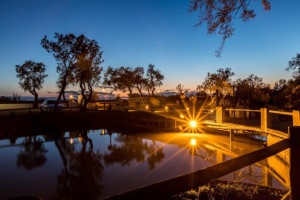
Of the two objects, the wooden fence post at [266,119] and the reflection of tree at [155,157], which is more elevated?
the wooden fence post at [266,119]

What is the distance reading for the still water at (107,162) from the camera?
11.0m

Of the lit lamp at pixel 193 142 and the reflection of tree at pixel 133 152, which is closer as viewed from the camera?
the reflection of tree at pixel 133 152

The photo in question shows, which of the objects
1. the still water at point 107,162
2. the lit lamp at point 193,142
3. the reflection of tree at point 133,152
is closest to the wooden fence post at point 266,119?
the still water at point 107,162

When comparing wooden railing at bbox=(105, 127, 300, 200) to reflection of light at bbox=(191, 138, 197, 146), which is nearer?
wooden railing at bbox=(105, 127, 300, 200)

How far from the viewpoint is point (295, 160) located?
220cm

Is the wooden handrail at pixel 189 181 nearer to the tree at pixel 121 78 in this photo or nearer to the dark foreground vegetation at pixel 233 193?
the dark foreground vegetation at pixel 233 193

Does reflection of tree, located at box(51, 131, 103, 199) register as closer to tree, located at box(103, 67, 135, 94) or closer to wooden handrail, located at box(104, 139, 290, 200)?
wooden handrail, located at box(104, 139, 290, 200)

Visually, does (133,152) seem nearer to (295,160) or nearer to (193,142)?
(193,142)

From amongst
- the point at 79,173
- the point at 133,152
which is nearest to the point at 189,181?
the point at 79,173

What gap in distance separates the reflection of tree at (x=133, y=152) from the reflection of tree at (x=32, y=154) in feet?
18.3

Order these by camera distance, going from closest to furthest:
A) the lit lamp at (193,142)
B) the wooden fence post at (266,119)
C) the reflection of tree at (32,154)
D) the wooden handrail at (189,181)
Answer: the wooden handrail at (189,181), the wooden fence post at (266,119), the reflection of tree at (32,154), the lit lamp at (193,142)

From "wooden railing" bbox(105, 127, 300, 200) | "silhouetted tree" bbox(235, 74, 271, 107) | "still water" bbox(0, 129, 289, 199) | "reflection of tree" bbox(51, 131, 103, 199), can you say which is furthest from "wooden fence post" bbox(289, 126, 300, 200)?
"silhouetted tree" bbox(235, 74, 271, 107)

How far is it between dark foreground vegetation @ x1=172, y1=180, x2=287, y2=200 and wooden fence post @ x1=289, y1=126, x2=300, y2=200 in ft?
14.4

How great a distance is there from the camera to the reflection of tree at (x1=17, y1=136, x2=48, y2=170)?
1569 cm
